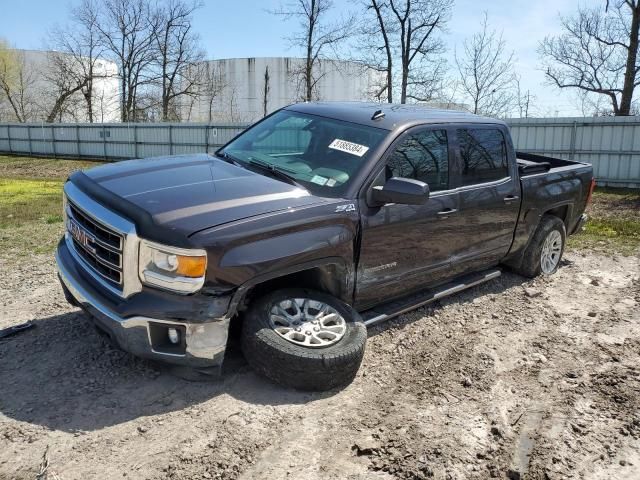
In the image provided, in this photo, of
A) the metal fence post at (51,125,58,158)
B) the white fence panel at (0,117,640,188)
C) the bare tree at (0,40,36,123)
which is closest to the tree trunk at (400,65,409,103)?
the white fence panel at (0,117,640,188)

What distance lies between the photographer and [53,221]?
26.8 feet

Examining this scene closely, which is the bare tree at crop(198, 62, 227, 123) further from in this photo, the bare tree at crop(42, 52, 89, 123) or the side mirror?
the side mirror

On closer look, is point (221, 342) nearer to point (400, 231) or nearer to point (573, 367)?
point (400, 231)

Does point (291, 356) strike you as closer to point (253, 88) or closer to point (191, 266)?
point (191, 266)

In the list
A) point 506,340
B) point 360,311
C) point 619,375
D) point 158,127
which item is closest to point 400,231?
point 360,311

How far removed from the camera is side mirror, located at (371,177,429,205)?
3654mm

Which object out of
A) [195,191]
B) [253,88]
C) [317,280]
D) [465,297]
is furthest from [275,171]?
[253,88]

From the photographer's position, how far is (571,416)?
3.38 m

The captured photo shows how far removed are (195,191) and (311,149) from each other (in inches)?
45.4

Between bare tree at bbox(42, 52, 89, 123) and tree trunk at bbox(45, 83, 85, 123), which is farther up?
bare tree at bbox(42, 52, 89, 123)

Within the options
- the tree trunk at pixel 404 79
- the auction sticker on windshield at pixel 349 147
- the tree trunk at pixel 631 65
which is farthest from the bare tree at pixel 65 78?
the auction sticker on windshield at pixel 349 147

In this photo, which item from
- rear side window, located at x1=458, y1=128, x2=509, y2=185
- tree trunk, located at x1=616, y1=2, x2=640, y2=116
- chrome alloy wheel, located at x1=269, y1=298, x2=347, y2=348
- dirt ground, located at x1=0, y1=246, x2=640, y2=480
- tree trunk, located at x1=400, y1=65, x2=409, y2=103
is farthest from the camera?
tree trunk, located at x1=400, y1=65, x2=409, y2=103

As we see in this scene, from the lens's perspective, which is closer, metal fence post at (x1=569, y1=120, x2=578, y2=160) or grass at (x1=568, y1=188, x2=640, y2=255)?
grass at (x1=568, y1=188, x2=640, y2=255)

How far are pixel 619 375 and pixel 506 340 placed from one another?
877mm
